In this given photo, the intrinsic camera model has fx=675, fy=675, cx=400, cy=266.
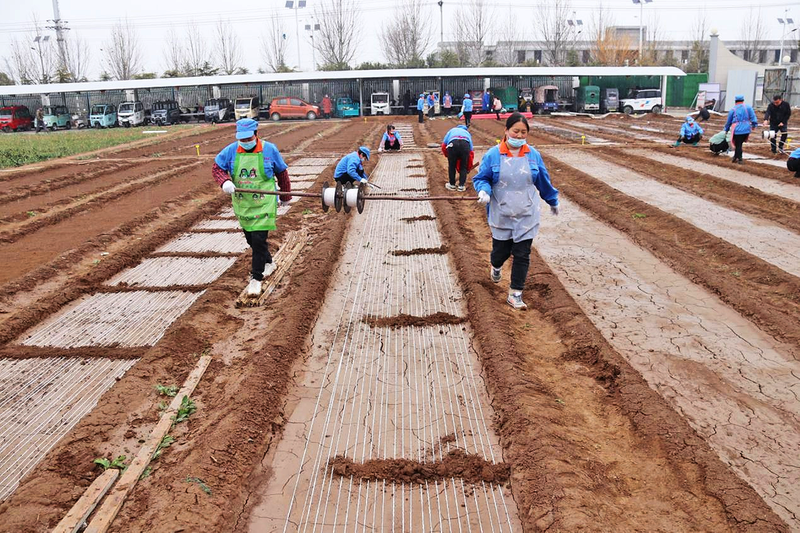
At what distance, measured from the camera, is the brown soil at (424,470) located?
3793 mm

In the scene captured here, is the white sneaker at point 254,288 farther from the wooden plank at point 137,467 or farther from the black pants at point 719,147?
the black pants at point 719,147

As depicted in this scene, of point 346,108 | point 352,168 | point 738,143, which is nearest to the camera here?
point 352,168

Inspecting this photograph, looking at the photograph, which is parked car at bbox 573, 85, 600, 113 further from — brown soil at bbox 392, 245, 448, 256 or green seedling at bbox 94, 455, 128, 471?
green seedling at bbox 94, 455, 128, 471

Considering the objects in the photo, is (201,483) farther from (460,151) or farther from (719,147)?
(719,147)

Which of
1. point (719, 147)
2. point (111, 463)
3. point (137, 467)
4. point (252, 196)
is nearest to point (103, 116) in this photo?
point (719, 147)

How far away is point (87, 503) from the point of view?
3504 mm

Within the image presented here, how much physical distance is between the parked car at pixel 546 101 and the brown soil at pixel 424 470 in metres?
40.7

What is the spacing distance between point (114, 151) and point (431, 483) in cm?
2345

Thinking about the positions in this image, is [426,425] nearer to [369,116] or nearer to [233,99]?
[369,116]

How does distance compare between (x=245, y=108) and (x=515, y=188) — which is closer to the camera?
(x=515, y=188)

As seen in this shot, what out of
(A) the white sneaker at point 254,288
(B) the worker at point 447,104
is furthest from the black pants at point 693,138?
(B) the worker at point 447,104

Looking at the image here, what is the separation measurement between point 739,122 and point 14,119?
42.4m

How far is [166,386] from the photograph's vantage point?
5004 millimetres

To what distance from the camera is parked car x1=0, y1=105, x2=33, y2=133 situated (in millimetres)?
42338
